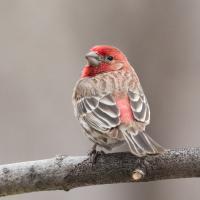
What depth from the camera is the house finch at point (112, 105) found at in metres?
6.32

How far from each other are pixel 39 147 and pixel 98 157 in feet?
12.9

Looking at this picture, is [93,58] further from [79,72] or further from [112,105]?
[79,72]

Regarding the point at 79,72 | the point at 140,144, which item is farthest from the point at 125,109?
the point at 79,72

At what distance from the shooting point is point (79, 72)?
1033 centimetres

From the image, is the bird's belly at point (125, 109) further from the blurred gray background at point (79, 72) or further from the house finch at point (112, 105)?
the blurred gray background at point (79, 72)

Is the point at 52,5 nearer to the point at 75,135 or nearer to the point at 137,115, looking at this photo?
the point at 75,135

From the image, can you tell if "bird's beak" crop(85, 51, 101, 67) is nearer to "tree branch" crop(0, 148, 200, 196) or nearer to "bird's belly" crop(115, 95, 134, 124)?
"bird's belly" crop(115, 95, 134, 124)

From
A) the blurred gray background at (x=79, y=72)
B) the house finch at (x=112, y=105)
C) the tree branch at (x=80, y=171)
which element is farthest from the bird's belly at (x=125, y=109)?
the blurred gray background at (x=79, y=72)

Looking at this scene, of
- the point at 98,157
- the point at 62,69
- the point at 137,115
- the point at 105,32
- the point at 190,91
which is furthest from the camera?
the point at 62,69

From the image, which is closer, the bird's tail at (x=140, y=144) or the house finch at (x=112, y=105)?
the bird's tail at (x=140, y=144)

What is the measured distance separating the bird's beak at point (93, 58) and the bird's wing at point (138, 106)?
79 cm

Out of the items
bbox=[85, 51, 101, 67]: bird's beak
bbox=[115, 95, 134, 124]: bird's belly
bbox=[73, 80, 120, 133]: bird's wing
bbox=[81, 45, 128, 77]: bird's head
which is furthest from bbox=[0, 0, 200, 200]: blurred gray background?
bbox=[115, 95, 134, 124]: bird's belly

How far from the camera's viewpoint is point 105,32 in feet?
33.6

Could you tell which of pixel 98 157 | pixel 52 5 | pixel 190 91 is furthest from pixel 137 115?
pixel 52 5
